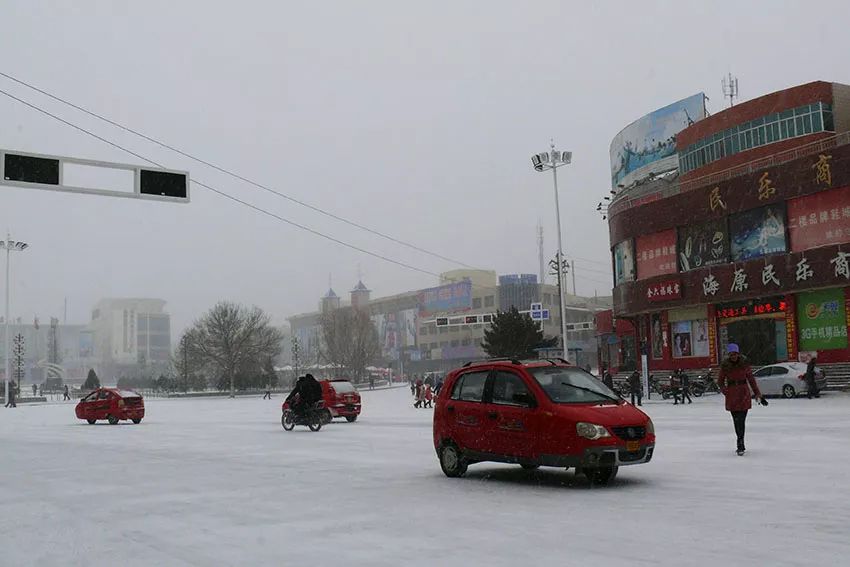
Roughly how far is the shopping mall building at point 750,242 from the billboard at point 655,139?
21.2 ft

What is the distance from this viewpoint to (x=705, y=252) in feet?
148

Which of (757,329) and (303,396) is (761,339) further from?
(303,396)

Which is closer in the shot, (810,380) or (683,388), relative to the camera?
(810,380)

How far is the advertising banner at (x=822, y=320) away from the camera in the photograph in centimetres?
3847

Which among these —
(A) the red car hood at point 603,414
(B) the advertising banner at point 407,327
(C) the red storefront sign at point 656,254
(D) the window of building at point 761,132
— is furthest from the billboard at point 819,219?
(B) the advertising banner at point 407,327

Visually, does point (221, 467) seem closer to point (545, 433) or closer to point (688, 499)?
point (545, 433)

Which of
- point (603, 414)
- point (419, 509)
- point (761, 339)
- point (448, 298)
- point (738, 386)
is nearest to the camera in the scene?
point (419, 509)

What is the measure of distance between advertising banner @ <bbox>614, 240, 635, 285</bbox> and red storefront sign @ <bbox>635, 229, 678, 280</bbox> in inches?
18.1

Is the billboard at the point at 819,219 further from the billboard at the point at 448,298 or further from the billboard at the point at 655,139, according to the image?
the billboard at the point at 448,298

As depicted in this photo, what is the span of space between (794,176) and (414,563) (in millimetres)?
37779

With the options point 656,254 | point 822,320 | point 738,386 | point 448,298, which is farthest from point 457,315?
point 738,386

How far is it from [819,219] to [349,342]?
2918 inches

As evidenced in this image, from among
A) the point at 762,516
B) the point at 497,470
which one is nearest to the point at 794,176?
the point at 497,470

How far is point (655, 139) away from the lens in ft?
196
